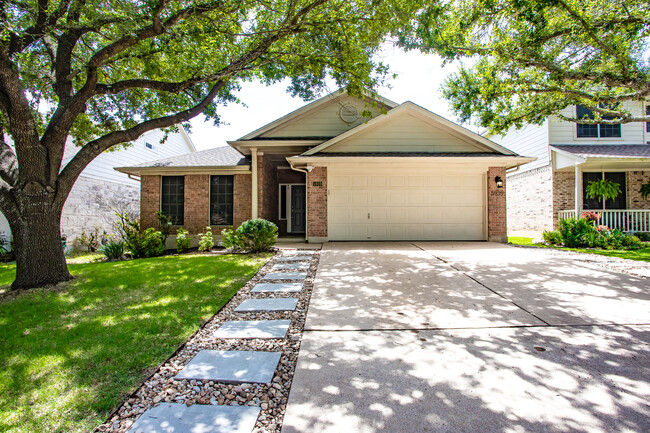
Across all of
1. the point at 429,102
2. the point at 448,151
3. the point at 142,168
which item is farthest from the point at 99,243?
the point at 429,102

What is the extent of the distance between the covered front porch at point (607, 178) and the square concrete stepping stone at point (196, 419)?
1338cm

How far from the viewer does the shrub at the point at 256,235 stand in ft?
27.9

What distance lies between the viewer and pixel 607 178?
1291cm

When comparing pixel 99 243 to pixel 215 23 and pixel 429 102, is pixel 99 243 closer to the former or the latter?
pixel 215 23

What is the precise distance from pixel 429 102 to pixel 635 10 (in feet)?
21.0

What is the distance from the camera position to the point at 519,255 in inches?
299

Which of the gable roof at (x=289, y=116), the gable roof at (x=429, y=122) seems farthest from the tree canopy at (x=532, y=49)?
the gable roof at (x=289, y=116)

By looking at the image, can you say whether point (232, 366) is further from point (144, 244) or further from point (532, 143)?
point (532, 143)

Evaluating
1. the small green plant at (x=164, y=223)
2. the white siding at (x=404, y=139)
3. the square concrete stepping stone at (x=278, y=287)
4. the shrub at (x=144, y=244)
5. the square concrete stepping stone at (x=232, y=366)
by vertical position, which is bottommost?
the square concrete stepping stone at (x=232, y=366)

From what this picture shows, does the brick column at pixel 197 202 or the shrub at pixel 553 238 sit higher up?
the brick column at pixel 197 202

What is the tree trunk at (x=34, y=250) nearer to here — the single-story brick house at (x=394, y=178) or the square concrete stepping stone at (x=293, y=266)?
the square concrete stepping stone at (x=293, y=266)

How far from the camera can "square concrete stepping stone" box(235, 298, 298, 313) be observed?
13.2ft

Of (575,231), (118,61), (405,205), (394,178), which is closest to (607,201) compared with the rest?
(575,231)

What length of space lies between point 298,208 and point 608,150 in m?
12.5
